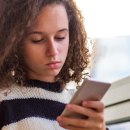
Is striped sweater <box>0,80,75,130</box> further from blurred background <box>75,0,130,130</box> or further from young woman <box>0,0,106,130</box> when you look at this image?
blurred background <box>75,0,130,130</box>

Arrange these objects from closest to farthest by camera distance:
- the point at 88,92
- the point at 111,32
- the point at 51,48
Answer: the point at 88,92, the point at 51,48, the point at 111,32

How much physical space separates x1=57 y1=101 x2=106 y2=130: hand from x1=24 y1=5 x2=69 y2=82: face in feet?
0.67

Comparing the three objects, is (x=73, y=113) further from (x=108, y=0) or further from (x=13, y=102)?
(x=108, y=0)

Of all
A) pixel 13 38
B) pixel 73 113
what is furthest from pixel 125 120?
pixel 13 38

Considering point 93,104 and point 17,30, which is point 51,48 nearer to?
point 17,30

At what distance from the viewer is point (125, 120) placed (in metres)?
1.07

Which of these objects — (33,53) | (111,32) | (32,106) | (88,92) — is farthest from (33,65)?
(111,32)

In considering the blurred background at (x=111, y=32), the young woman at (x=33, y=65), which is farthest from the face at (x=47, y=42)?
the blurred background at (x=111, y=32)

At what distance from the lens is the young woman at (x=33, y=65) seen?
76 centimetres

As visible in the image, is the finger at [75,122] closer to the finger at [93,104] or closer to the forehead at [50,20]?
the finger at [93,104]

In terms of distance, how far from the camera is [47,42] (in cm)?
77

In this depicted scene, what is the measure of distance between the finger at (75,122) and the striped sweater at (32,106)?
15 cm

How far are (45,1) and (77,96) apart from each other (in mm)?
391

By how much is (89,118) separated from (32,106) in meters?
0.24
